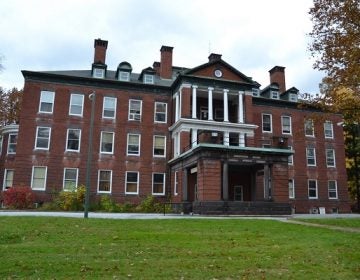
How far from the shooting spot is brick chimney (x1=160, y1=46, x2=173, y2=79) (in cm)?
3766

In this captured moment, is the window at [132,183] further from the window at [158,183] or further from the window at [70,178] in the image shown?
the window at [70,178]

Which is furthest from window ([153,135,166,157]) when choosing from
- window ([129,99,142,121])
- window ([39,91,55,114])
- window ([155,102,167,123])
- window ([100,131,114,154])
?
window ([39,91,55,114])

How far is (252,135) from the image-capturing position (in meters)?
33.6

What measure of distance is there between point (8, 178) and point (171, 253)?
2856 cm

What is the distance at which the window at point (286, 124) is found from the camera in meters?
38.7

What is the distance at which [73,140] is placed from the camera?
32.7m

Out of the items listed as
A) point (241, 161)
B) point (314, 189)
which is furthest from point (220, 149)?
point (314, 189)

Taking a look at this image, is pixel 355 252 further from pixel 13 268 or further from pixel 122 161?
pixel 122 161

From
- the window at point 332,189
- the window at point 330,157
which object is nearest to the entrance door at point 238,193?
the window at point 332,189

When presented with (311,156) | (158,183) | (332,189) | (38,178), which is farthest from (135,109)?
(332,189)

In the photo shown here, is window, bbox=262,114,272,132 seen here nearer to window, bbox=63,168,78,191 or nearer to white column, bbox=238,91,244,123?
white column, bbox=238,91,244,123

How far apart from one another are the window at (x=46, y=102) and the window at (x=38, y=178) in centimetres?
507

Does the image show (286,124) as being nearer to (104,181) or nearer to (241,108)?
(241,108)

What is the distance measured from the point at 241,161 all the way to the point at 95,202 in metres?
13.2
